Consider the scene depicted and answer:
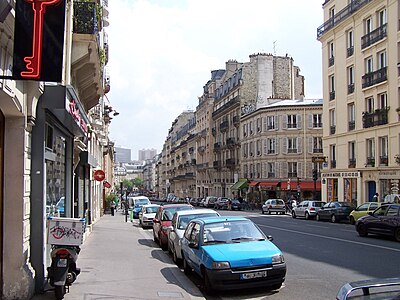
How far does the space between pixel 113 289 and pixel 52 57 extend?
4.72 m

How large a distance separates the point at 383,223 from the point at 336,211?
12.7 metres

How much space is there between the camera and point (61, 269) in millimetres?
8578

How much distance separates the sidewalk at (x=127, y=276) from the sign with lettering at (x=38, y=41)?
3957 mm

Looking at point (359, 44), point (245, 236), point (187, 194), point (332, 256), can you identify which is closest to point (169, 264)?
point (245, 236)

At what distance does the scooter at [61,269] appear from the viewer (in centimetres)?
837

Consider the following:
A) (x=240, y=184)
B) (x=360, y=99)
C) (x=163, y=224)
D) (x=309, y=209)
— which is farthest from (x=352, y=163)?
(x=240, y=184)

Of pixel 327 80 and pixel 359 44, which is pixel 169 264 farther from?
pixel 327 80

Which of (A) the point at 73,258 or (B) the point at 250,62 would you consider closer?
(A) the point at 73,258

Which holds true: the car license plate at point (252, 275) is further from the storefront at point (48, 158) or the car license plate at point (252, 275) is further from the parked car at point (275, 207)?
the parked car at point (275, 207)

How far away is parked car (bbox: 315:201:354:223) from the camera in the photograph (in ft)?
108

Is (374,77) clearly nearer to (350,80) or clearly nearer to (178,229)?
(350,80)

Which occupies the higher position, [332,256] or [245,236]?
[245,236]

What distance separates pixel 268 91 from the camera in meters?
69.4

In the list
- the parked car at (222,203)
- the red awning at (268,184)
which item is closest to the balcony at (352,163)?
the red awning at (268,184)
